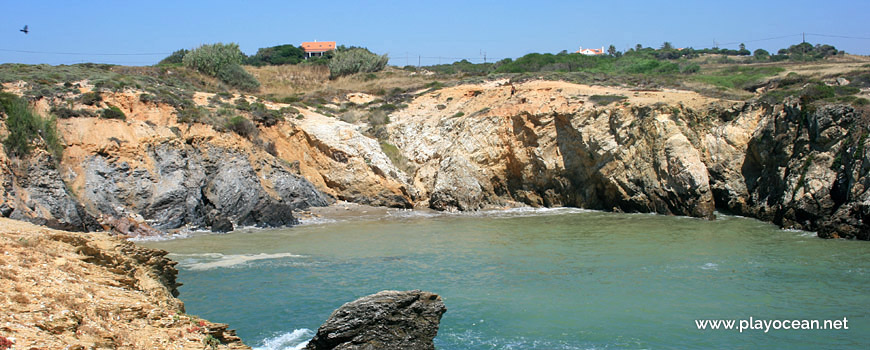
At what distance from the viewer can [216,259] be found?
54.2 feet

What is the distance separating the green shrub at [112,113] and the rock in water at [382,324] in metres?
19.5

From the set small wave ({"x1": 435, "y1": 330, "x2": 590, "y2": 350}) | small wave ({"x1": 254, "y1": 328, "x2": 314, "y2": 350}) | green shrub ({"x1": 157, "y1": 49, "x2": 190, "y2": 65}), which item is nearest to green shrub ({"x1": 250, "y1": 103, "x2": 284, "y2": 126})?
small wave ({"x1": 254, "y1": 328, "x2": 314, "y2": 350})

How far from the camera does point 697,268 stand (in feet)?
48.0

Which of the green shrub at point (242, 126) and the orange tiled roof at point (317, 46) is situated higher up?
the orange tiled roof at point (317, 46)

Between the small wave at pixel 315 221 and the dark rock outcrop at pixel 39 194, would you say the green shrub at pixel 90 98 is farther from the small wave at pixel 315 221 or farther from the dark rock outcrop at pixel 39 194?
the small wave at pixel 315 221

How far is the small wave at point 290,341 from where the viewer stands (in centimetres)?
978

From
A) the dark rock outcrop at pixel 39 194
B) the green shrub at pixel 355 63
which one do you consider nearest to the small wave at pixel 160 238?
the dark rock outcrop at pixel 39 194

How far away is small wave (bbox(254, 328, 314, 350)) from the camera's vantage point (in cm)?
978

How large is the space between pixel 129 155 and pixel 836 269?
72.6 ft

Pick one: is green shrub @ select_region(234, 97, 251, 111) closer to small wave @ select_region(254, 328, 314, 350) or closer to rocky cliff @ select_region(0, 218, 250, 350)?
small wave @ select_region(254, 328, 314, 350)

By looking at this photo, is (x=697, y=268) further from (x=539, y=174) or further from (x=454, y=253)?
(x=539, y=174)

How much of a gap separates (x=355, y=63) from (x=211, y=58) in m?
12.6

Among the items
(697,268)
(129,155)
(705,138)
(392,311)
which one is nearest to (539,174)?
(705,138)

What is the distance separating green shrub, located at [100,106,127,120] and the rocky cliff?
17146mm
